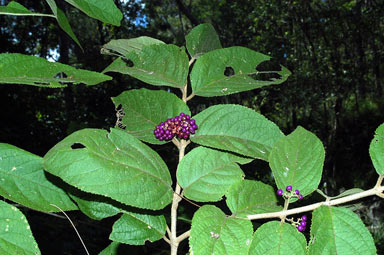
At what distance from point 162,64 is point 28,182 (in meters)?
0.38

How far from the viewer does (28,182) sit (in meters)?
0.64

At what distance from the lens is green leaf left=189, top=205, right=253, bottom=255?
0.54 m

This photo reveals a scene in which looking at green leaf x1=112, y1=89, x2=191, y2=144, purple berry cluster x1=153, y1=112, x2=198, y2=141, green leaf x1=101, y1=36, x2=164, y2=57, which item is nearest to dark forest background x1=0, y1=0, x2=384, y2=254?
green leaf x1=101, y1=36, x2=164, y2=57

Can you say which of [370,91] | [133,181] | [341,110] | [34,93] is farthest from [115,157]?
[370,91]

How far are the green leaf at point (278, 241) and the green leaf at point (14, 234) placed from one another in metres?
0.35

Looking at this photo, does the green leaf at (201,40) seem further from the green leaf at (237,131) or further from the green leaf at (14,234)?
the green leaf at (14,234)

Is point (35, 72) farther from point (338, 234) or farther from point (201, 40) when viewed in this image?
point (338, 234)

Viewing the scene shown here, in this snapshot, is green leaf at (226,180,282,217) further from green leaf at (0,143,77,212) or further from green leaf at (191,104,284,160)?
green leaf at (0,143,77,212)

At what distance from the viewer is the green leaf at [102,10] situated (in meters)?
0.60

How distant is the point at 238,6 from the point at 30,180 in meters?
9.95

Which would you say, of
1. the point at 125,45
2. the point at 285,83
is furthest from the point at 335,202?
the point at 285,83

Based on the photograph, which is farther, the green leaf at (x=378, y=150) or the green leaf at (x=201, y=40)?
the green leaf at (x=201, y=40)

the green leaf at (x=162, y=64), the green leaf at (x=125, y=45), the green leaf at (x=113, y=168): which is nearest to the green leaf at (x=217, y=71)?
the green leaf at (x=162, y=64)

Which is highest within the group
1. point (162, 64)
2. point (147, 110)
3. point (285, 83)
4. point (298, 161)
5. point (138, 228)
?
point (285, 83)
